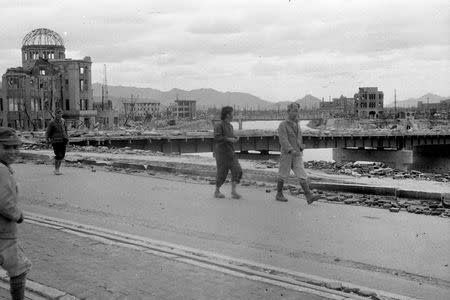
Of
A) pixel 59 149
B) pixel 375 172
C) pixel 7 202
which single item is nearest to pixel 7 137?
pixel 7 202

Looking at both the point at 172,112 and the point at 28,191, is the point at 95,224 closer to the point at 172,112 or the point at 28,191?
the point at 28,191

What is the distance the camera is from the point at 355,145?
5997 cm

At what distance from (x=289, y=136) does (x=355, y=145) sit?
172ft

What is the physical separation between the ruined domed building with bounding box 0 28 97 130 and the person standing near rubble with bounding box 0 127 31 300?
66.8 m

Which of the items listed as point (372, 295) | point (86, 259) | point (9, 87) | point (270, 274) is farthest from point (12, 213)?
point (9, 87)

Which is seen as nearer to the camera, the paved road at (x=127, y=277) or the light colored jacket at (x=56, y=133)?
the paved road at (x=127, y=277)

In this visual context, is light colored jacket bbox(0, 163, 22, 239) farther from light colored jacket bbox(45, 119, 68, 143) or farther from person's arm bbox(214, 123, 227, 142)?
light colored jacket bbox(45, 119, 68, 143)

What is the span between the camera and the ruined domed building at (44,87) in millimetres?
70625

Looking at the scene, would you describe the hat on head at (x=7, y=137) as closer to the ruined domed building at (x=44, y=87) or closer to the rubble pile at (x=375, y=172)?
the rubble pile at (x=375, y=172)

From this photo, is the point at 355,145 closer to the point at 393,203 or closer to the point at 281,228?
the point at 393,203

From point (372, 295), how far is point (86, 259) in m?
3.01

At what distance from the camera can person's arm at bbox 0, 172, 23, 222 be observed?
390 centimetres

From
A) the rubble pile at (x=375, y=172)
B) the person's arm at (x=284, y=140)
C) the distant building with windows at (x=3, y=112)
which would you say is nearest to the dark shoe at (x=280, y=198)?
the person's arm at (x=284, y=140)

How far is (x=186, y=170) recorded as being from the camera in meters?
14.3
